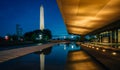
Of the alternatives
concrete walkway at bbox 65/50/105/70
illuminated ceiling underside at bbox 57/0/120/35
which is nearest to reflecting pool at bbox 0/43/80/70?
concrete walkway at bbox 65/50/105/70

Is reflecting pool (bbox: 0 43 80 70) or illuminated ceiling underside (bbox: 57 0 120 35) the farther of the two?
illuminated ceiling underside (bbox: 57 0 120 35)

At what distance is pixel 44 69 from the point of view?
888 centimetres

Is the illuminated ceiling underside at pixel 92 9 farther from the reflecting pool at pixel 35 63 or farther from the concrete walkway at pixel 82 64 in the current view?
the reflecting pool at pixel 35 63

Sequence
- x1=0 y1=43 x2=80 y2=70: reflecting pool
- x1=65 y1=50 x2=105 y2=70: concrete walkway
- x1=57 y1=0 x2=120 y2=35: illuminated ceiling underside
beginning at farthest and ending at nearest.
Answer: x1=57 y1=0 x2=120 y2=35: illuminated ceiling underside
x1=0 y1=43 x2=80 y2=70: reflecting pool
x1=65 y1=50 x2=105 y2=70: concrete walkway

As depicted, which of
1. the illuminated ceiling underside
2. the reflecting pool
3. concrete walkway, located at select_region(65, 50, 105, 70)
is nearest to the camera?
concrete walkway, located at select_region(65, 50, 105, 70)

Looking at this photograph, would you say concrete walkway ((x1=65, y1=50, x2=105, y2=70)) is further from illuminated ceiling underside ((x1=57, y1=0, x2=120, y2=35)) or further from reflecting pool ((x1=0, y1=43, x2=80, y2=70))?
illuminated ceiling underside ((x1=57, y1=0, x2=120, y2=35))

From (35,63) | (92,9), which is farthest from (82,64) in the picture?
(92,9)

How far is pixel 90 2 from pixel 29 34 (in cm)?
9875

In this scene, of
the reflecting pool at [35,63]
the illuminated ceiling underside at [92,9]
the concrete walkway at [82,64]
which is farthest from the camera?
the illuminated ceiling underside at [92,9]

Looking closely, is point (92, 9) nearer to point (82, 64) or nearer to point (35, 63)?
point (82, 64)

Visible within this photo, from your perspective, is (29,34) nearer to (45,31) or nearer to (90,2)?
(45,31)

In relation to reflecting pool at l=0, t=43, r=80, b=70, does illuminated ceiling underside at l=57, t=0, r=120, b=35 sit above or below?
above

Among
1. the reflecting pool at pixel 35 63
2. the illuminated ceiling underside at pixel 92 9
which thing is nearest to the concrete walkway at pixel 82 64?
the reflecting pool at pixel 35 63

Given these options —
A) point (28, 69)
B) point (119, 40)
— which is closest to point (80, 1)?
point (28, 69)
